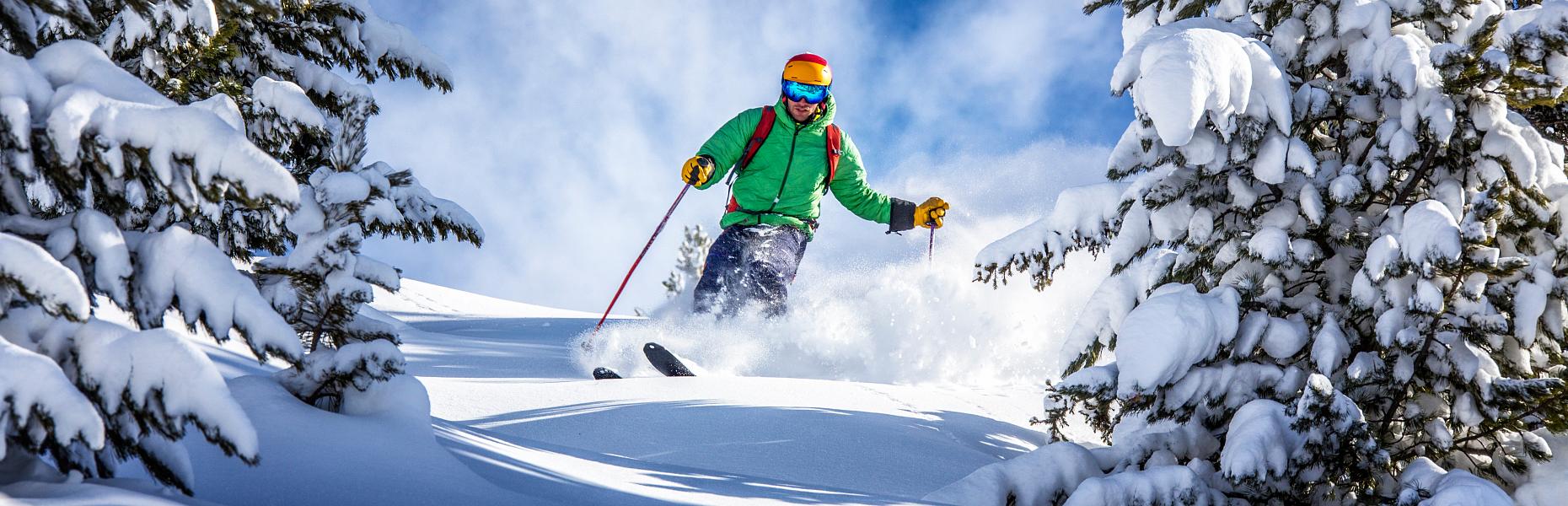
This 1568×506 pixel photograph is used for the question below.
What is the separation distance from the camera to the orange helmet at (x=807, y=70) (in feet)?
25.8

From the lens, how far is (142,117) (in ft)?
5.65

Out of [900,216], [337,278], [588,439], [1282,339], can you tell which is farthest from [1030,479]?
[900,216]

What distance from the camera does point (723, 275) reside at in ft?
26.8

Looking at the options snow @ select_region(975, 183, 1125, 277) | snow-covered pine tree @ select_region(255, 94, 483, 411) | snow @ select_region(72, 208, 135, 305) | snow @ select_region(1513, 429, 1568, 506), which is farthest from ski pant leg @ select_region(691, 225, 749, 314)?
snow @ select_region(72, 208, 135, 305)

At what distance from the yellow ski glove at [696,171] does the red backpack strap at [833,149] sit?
1184 millimetres

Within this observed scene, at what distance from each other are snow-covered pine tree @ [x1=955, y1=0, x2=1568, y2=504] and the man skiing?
4144mm

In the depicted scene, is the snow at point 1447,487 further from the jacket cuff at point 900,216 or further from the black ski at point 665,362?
the jacket cuff at point 900,216

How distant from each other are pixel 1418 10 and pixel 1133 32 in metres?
2.43

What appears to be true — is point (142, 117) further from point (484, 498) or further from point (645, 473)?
point (645, 473)

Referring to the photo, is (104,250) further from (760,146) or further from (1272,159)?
(760,146)

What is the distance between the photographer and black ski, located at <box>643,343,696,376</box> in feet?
21.3


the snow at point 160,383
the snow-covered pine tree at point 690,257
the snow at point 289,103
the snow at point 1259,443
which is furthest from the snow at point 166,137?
the snow-covered pine tree at point 690,257

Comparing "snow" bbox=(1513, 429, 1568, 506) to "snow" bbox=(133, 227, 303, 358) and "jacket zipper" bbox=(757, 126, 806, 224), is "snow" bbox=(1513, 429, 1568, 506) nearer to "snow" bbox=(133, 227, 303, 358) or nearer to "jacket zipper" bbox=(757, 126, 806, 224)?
"snow" bbox=(133, 227, 303, 358)

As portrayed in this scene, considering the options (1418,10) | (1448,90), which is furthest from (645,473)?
(1418,10)
